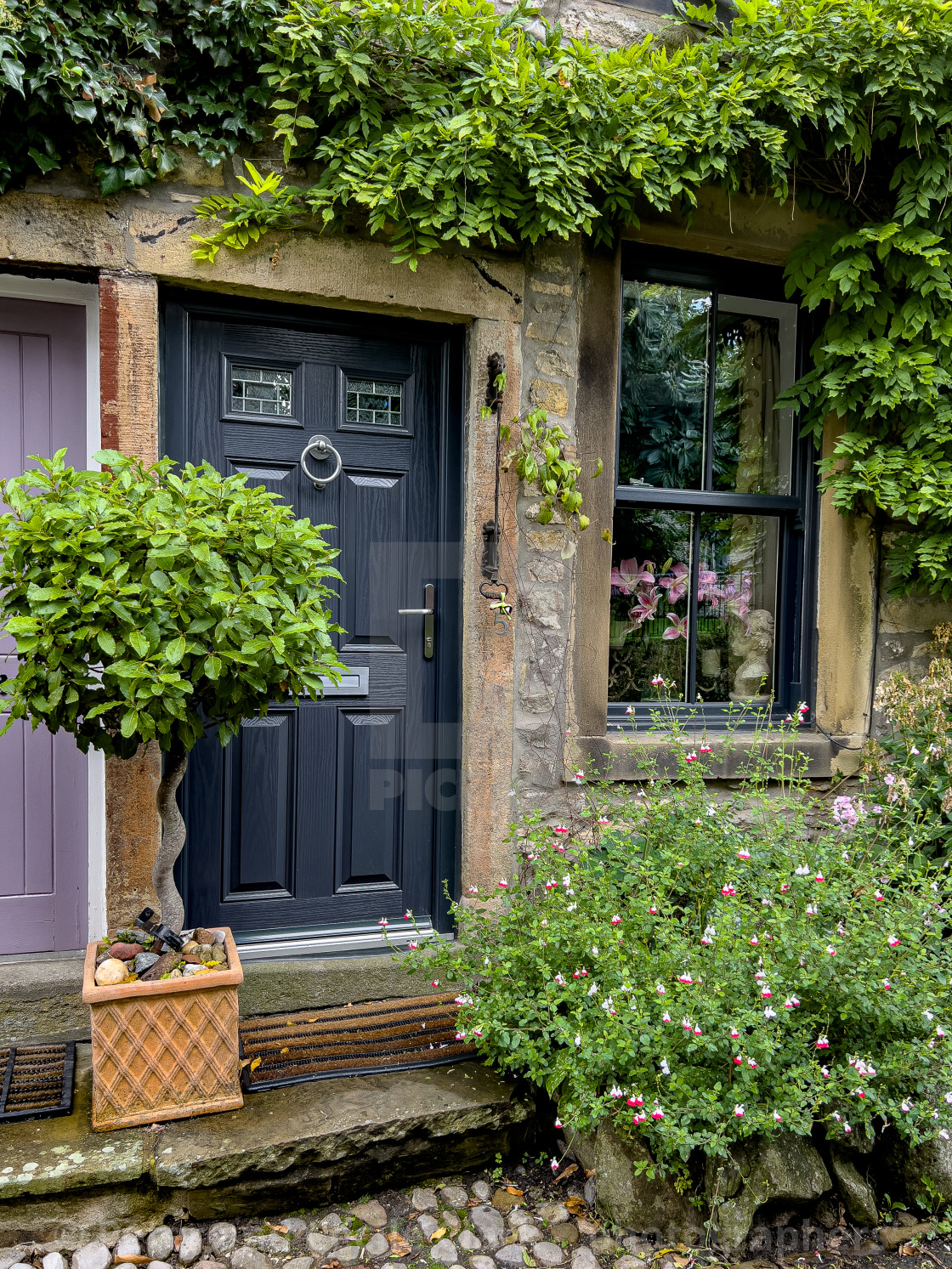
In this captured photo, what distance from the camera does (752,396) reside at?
12.3 ft

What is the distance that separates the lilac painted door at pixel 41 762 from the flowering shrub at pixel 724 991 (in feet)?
4.47

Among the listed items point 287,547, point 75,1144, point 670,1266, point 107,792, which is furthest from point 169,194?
point 670,1266

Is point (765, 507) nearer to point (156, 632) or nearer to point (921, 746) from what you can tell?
point (921, 746)

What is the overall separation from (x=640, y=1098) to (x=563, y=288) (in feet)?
8.80

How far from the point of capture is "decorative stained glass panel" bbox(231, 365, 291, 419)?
3039mm

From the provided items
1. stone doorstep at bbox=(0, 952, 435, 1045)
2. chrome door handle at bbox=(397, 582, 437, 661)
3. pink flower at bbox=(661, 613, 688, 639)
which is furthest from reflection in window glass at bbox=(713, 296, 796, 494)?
stone doorstep at bbox=(0, 952, 435, 1045)

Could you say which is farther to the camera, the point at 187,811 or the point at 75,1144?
the point at 187,811

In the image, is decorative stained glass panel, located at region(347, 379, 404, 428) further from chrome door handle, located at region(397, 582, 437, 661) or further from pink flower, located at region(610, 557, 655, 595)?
pink flower, located at region(610, 557, 655, 595)

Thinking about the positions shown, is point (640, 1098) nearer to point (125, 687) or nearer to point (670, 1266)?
point (670, 1266)

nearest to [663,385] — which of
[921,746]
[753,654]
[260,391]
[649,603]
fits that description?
[649,603]

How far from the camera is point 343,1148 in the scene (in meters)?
2.20

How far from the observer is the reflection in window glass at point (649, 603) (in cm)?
355

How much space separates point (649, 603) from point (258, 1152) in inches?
94.3

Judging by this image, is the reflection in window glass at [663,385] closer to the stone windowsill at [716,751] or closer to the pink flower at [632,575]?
the pink flower at [632,575]
